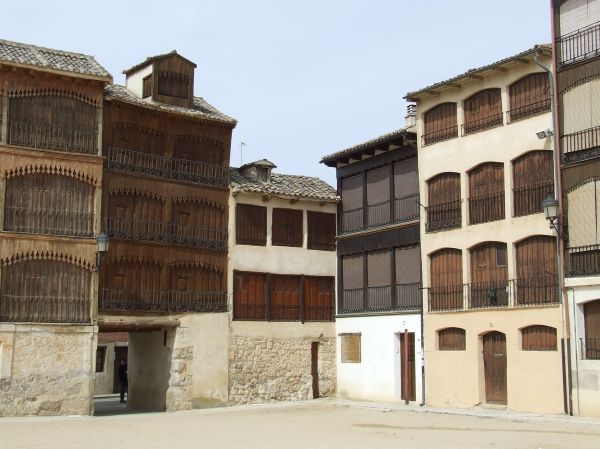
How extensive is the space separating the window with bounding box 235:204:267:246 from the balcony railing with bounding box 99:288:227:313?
96.3 inches

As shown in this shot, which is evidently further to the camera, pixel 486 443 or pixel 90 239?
pixel 90 239

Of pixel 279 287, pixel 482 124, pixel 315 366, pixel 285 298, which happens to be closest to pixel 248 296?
pixel 279 287

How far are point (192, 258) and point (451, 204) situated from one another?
32.7 feet

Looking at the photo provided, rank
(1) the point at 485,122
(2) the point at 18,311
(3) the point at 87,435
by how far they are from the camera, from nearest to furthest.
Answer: (3) the point at 87,435
(2) the point at 18,311
(1) the point at 485,122

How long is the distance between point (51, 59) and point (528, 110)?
16.5m

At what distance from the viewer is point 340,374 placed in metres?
35.9

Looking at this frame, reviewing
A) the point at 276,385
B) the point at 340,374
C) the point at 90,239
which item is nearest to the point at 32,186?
the point at 90,239

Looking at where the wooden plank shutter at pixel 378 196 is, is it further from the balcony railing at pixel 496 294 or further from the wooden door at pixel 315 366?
the wooden door at pixel 315 366

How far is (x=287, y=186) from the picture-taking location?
36.2 meters

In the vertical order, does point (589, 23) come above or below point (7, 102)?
above

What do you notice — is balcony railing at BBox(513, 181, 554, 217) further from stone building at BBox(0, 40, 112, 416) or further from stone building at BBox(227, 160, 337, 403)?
stone building at BBox(0, 40, 112, 416)

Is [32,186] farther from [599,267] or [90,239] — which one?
[599,267]

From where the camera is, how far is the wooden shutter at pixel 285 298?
115 feet

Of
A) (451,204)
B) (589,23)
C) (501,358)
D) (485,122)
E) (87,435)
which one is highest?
(589,23)
